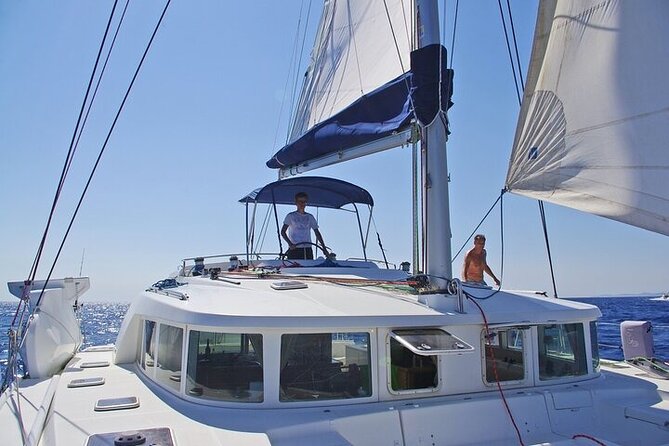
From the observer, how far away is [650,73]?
381 centimetres

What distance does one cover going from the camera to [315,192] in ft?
29.4

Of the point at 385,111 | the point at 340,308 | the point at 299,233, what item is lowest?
the point at 340,308

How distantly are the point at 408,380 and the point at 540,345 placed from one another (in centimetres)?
144

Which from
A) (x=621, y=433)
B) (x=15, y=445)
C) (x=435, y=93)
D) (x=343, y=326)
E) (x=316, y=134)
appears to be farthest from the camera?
(x=316, y=134)

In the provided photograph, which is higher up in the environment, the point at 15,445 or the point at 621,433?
the point at 15,445

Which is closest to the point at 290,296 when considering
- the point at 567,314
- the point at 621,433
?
the point at 567,314

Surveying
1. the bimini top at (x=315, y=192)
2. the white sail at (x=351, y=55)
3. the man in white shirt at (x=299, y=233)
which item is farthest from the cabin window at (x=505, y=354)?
the bimini top at (x=315, y=192)

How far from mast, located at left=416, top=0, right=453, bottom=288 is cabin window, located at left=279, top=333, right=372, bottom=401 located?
44.9 inches

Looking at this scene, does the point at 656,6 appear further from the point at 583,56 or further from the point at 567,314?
the point at 567,314

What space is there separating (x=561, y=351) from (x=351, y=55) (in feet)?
17.6

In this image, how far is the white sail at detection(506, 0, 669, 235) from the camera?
3.75 meters

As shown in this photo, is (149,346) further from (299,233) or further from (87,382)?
(299,233)

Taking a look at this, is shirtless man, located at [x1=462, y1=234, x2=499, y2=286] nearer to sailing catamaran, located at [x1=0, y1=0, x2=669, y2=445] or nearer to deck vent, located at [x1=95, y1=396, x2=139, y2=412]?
sailing catamaran, located at [x1=0, y1=0, x2=669, y2=445]

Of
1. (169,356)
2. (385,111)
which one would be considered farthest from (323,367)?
(385,111)
